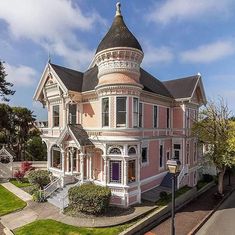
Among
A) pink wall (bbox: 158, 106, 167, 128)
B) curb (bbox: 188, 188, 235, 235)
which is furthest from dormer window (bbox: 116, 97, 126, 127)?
curb (bbox: 188, 188, 235, 235)

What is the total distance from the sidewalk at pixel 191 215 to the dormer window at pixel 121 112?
8002mm

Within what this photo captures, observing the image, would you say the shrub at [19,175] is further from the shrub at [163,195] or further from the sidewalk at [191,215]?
the sidewalk at [191,215]

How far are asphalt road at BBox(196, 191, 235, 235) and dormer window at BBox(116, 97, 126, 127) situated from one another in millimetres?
→ 9595

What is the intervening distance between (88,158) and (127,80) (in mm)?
7679

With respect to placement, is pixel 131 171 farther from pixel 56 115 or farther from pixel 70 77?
pixel 70 77

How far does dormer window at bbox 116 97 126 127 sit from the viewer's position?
1878cm

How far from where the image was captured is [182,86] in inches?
1070

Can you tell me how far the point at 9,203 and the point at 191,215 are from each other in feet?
49.6

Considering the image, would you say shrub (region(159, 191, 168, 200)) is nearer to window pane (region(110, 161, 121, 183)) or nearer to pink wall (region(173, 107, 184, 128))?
window pane (region(110, 161, 121, 183))

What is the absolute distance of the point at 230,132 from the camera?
22984 mm

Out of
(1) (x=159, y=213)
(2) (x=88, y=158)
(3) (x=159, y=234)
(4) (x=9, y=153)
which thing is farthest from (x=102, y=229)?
(4) (x=9, y=153)

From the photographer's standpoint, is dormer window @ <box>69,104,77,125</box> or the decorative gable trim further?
dormer window @ <box>69,104,77,125</box>

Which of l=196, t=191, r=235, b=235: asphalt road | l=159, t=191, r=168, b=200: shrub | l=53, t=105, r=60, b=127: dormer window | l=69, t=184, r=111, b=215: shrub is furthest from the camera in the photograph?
l=53, t=105, r=60, b=127: dormer window

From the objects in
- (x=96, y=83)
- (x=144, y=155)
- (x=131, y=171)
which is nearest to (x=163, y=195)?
(x=131, y=171)
